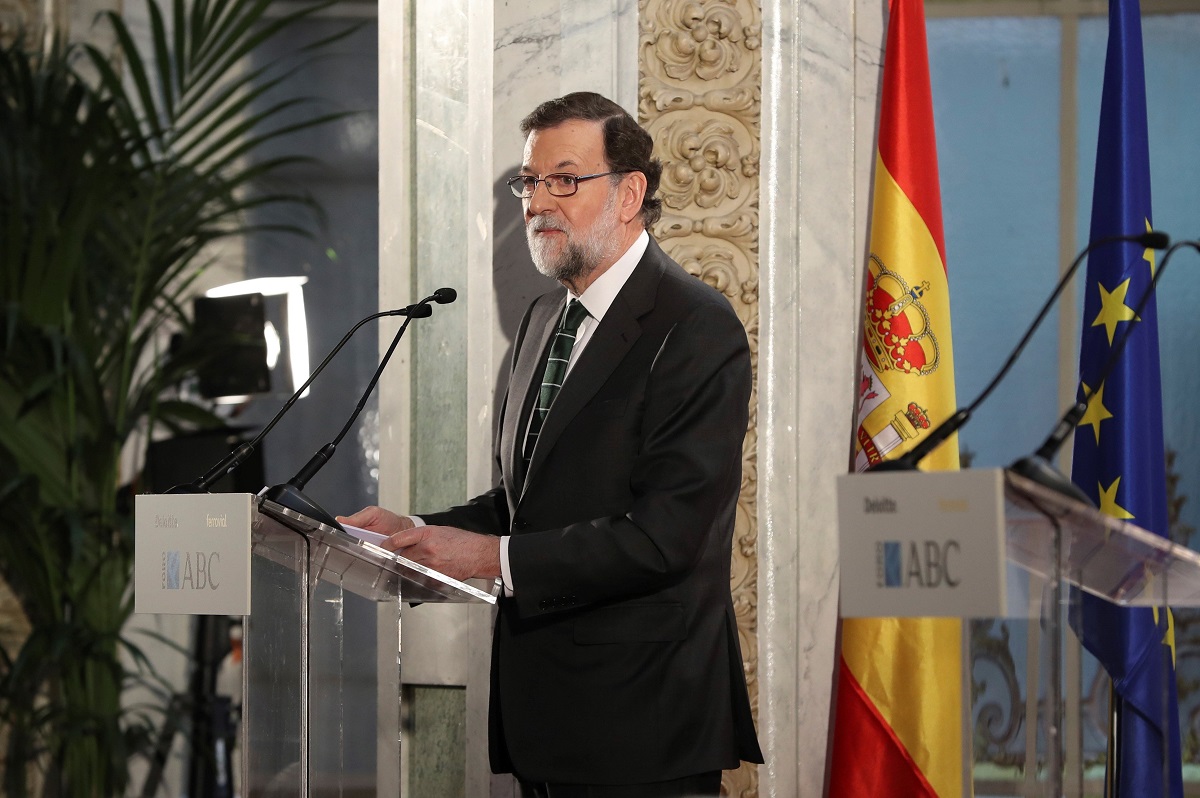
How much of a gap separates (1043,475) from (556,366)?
1168mm

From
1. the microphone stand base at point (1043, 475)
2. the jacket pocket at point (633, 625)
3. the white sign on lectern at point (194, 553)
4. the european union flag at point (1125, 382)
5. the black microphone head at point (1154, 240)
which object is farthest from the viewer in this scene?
the european union flag at point (1125, 382)

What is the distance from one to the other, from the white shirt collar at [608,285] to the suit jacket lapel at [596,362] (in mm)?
60

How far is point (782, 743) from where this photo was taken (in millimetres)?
3318

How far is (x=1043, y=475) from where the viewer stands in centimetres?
150

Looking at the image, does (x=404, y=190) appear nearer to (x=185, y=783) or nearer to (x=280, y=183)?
(x=280, y=183)

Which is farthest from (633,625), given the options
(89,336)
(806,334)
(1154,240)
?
(89,336)

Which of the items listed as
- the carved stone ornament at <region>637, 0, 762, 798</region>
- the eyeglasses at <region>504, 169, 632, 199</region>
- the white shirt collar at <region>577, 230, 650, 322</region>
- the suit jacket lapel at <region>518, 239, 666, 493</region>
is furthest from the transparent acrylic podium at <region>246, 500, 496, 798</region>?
the carved stone ornament at <region>637, 0, 762, 798</region>

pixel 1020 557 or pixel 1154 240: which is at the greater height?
pixel 1154 240

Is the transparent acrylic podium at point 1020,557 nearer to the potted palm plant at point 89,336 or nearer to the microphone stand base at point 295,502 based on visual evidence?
the microphone stand base at point 295,502

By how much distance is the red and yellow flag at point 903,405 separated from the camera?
3.11 m

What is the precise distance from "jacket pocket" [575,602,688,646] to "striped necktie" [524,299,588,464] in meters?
0.36

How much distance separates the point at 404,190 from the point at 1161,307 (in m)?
2.43

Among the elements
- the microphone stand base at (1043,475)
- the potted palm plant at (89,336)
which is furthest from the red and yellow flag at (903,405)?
the potted palm plant at (89,336)

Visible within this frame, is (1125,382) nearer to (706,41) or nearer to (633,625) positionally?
(706,41)
